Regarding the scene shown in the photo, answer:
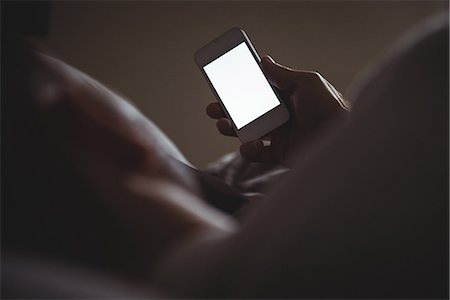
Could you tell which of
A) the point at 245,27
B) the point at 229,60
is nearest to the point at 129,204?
the point at 229,60

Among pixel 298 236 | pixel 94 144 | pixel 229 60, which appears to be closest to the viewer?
pixel 298 236

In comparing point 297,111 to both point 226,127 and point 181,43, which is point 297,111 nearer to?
point 226,127

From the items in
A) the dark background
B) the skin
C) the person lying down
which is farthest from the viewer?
the dark background

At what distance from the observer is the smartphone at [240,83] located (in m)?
0.81

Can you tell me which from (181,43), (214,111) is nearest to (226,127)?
(214,111)

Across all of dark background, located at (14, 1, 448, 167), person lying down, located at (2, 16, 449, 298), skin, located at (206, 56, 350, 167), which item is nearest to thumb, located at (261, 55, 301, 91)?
skin, located at (206, 56, 350, 167)

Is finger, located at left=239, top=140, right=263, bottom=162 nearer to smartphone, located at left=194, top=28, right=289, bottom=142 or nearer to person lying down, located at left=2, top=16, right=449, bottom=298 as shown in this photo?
smartphone, located at left=194, top=28, right=289, bottom=142

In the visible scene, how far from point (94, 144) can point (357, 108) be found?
17 cm

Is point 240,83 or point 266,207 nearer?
point 266,207

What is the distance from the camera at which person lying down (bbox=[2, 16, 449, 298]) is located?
12.5 inches

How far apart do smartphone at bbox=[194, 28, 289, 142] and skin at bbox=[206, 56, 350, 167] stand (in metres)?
0.02

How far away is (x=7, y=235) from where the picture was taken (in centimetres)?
39

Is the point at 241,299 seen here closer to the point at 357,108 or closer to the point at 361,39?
the point at 357,108

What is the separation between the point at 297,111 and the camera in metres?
0.77
